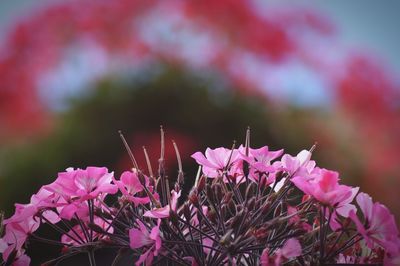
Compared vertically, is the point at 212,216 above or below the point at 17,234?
above

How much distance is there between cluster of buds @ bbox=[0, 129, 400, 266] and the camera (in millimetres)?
678

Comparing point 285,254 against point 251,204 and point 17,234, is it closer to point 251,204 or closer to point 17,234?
point 251,204

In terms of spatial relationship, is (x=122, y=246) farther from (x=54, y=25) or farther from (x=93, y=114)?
(x=54, y=25)

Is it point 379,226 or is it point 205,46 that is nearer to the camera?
point 379,226

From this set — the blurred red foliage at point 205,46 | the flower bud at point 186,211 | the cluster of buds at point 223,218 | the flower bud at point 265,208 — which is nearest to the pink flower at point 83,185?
the cluster of buds at point 223,218

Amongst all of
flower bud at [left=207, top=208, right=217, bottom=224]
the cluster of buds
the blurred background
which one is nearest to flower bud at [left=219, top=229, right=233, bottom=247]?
the cluster of buds

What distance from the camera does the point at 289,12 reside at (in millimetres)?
6266

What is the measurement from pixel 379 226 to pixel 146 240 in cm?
30

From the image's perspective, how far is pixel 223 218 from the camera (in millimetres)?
725

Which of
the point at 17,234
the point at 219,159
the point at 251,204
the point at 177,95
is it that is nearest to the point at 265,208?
the point at 251,204

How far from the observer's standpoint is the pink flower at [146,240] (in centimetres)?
67

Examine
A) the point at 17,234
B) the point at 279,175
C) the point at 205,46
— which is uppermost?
the point at 205,46

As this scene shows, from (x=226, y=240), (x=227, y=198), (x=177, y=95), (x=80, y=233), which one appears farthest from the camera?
(x=177, y=95)

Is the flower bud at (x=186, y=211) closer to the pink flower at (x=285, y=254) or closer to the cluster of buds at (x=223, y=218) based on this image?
the cluster of buds at (x=223, y=218)
